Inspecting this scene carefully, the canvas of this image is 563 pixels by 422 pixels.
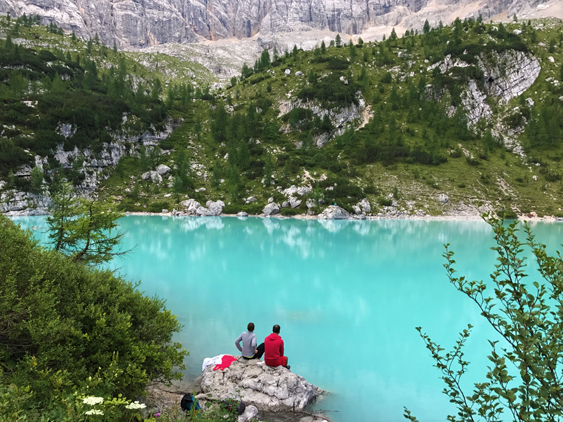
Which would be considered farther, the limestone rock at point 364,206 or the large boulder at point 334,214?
the limestone rock at point 364,206

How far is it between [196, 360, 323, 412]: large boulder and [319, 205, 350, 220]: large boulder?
197 ft

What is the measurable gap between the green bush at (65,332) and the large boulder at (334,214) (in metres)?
62.8

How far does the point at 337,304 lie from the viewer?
20781 mm

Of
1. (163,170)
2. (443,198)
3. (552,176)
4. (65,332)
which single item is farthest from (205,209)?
(552,176)

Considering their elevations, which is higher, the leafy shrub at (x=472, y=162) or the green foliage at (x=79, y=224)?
the leafy shrub at (x=472, y=162)

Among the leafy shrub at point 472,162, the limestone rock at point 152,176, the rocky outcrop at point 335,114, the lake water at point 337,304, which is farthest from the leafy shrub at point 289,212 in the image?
the leafy shrub at point 472,162

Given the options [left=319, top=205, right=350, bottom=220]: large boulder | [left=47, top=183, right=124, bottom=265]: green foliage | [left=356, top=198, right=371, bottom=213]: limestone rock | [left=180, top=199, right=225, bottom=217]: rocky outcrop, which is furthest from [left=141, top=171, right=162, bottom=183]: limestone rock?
[left=47, top=183, right=124, bottom=265]: green foliage

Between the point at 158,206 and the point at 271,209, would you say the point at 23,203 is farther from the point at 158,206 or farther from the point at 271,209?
the point at 271,209

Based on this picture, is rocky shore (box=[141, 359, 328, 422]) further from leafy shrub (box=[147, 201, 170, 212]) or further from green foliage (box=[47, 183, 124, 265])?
leafy shrub (box=[147, 201, 170, 212])

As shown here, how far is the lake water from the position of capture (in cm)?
1210

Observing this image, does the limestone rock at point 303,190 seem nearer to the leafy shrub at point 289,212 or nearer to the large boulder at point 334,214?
the leafy shrub at point 289,212

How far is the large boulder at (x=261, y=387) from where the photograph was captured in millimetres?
9453

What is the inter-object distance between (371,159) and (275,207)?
34254 millimetres

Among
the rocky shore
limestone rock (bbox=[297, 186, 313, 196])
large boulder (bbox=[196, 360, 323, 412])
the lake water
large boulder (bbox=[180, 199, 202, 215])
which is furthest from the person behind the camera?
limestone rock (bbox=[297, 186, 313, 196])
